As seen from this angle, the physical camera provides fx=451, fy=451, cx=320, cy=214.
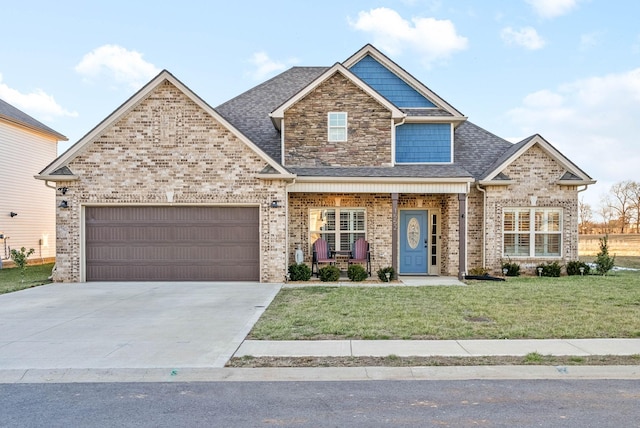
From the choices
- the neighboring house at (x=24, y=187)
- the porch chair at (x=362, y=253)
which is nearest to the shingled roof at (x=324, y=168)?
the porch chair at (x=362, y=253)

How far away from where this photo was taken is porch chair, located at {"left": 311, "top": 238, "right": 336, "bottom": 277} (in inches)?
585

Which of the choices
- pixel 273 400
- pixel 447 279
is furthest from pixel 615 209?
pixel 273 400

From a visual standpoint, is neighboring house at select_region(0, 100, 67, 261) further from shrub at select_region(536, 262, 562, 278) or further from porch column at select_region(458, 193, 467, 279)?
shrub at select_region(536, 262, 562, 278)

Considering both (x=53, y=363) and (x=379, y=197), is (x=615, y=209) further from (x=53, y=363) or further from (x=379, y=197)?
(x=53, y=363)

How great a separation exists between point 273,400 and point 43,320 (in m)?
6.04

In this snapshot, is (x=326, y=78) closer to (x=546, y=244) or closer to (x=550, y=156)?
(x=550, y=156)

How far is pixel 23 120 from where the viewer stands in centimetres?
2156

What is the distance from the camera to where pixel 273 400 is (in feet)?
15.7

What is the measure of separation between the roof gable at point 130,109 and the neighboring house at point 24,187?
916 centimetres

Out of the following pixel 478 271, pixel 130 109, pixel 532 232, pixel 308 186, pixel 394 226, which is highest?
pixel 130 109

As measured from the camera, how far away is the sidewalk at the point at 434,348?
6.24m

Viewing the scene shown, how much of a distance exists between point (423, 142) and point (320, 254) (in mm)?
5515

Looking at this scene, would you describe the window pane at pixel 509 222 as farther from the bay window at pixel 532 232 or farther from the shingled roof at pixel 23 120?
the shingled roof at pixel 23 120

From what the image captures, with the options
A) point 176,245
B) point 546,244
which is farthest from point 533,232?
Answer: point 176,245
